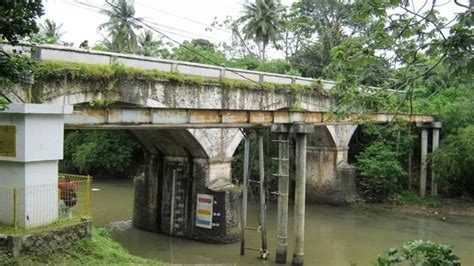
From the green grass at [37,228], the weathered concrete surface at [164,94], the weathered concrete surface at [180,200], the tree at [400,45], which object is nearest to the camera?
the tree at [400,45]

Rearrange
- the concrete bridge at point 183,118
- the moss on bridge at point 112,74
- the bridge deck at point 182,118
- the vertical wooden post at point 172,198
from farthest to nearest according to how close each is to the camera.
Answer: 1. the vertical wooden post at point 172,198
2. the moss on bridge at point 112,74
3. the concrete bridge at point 183,118
4. the bridge deck at point 182,118

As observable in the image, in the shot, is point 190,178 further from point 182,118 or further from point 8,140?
point 8,140

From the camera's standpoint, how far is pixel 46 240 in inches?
328

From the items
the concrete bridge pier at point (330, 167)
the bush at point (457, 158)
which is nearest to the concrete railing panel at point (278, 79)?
the concrete bridge pier at point (330, 167)

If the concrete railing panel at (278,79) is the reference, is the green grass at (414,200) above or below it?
below

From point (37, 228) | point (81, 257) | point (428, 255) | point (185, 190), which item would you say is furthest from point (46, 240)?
point (185, 190)

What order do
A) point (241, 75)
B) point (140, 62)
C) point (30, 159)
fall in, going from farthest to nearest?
point (241, 75)
point (140, 62)
point (30, 159)

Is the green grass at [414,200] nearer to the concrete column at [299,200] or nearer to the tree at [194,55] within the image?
the concrete column at [299,200]

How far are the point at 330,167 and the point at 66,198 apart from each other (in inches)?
651

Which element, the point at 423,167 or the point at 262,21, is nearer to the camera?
the point at 423,167

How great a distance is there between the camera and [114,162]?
29969mm

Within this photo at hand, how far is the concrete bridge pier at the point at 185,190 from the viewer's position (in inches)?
646

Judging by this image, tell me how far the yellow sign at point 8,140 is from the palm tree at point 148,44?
100 feet

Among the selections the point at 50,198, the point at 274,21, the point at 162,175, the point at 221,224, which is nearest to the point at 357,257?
the point at 221,224
